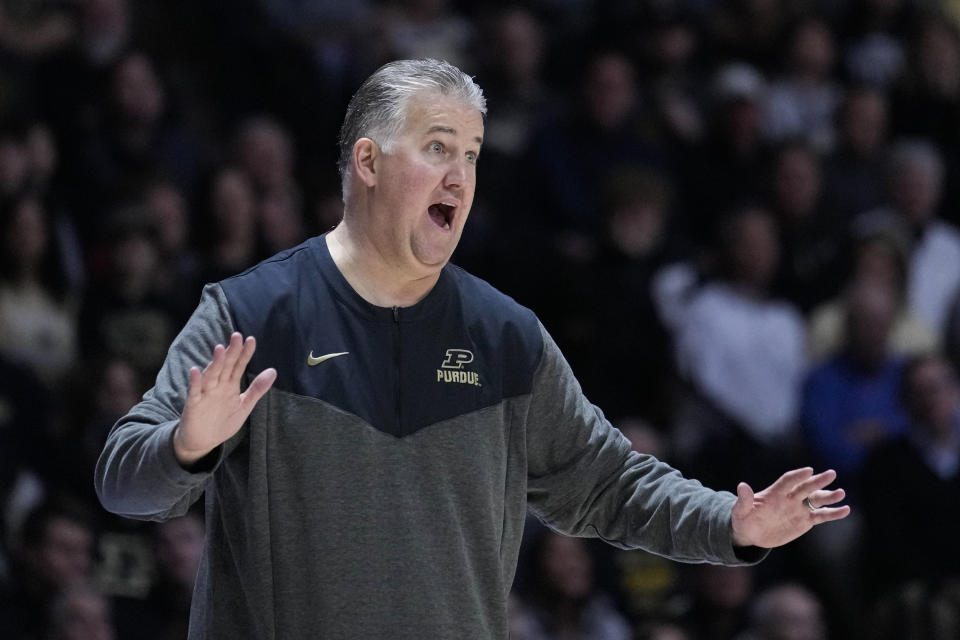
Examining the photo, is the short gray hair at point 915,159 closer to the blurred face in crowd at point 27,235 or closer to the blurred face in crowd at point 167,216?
the blurred face in crowd at point 167,216

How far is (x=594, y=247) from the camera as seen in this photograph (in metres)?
7.16

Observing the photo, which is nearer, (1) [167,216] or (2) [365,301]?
(2) [365,301]

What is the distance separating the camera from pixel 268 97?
7.73 meters

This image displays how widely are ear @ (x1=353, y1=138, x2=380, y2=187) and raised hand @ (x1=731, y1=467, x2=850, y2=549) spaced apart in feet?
3.04

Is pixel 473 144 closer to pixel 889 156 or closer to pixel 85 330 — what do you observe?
pixel 85 330

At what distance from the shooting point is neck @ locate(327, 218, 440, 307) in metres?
3.06

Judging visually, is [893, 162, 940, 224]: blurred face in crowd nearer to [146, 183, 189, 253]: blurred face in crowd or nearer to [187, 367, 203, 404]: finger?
[146, 183, 189, 253]: blurred face in crowd

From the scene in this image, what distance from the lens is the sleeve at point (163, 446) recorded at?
263 centimetres

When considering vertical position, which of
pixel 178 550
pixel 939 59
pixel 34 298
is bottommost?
pixel 178 550

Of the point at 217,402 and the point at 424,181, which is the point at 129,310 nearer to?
the point at 424,181

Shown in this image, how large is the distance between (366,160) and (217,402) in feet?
2.30

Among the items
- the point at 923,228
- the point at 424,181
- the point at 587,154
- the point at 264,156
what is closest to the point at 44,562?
the point at 264,156

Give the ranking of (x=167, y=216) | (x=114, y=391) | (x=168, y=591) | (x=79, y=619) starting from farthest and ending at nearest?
(x=167, y=216) → (x=114, y=391) → (x=168, y=591) → (x=79, y=619)

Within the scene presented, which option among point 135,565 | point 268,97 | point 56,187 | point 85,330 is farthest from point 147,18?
point 135,565
